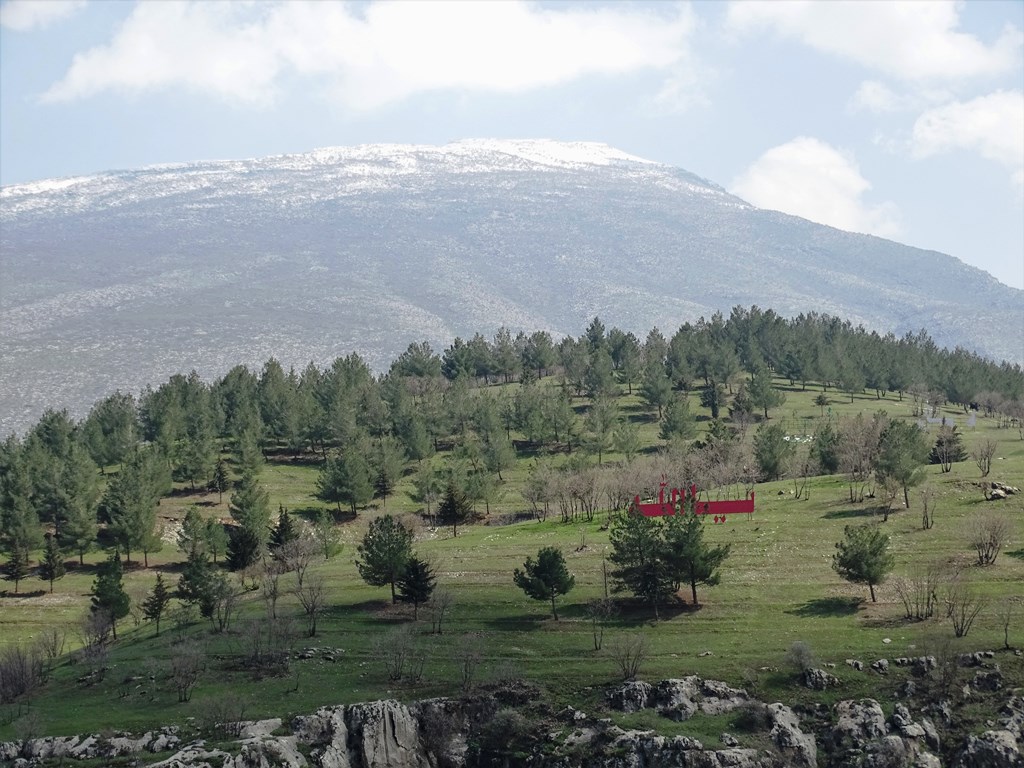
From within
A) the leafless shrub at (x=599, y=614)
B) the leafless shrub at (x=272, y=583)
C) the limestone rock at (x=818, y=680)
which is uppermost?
the leafless shrub at (x=272, y=583)

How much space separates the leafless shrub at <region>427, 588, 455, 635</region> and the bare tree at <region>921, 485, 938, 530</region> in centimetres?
4335

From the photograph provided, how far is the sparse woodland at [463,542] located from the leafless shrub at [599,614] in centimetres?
31

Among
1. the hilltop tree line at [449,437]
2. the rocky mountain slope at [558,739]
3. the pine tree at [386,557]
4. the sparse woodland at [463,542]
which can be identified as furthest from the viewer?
the hilltop tree line at [449,437]

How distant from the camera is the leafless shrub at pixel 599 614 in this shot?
2908 inches

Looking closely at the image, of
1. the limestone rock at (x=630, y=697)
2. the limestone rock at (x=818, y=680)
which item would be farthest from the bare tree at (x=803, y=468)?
the limestone rock at (x=630, y=697)

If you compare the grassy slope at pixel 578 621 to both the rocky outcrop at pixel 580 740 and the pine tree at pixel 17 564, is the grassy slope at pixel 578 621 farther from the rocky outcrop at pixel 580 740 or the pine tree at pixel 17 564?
the rocky outcrop at pixel 580 740

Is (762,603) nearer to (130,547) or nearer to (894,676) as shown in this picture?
(894,676)

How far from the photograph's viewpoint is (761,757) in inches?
2327

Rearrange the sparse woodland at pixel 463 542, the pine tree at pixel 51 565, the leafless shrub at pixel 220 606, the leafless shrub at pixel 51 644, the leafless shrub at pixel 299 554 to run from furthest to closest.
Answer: the pine tree at pixel 51 565 < the leafless shrub at pixel 299 554 < the leafless shrub at pixel 220 606 < the leafless shrub at pixel 51 644 < the sparse woodland at pixel 463 542

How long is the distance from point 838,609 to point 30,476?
310ft

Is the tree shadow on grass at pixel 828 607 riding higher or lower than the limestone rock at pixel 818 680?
higher

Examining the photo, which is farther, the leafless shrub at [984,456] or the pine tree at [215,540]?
the leafless shrub at [984,456]

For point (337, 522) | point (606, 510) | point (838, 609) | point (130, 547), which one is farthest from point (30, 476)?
point (838, 609)

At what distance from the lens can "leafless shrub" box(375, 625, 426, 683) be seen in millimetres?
68181
